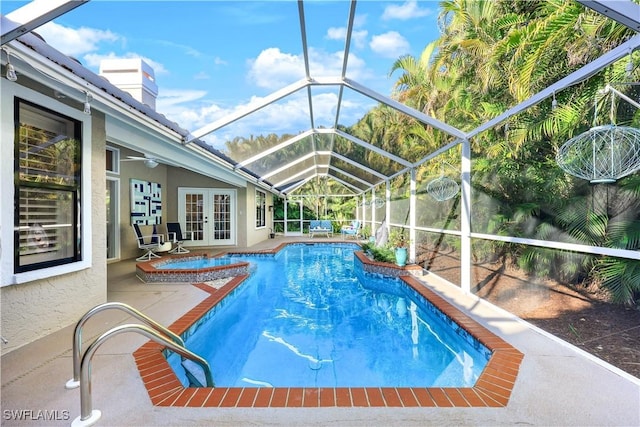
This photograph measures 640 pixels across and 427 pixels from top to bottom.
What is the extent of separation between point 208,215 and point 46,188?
8946mm

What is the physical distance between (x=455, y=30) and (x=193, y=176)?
30.8 feet

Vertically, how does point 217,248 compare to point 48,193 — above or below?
below

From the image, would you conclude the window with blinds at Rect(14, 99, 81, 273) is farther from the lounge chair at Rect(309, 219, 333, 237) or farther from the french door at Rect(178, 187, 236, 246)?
the lounge chair at Rect(309, 219, 333, 237)

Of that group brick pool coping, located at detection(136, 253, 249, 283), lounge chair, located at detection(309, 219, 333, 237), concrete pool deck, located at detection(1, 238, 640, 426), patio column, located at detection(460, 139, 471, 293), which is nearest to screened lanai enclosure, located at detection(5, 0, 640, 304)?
patio column, located at detection(460, 139, 471, 293)

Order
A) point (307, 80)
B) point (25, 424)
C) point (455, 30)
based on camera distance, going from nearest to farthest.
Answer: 1. point (25, 424)
2. point (307, 80)
3. point (455, 30)

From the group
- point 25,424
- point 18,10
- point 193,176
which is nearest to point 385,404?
point 25,424

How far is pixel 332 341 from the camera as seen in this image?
14.4 ft

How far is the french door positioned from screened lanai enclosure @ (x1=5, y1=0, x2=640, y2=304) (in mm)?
2494

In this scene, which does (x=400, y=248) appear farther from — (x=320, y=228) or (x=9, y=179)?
(x=320, y=228)

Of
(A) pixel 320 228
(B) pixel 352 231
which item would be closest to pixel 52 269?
(A) pixel 320 228

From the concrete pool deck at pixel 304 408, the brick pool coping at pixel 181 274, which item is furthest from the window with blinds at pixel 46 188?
the brick pool coping at pixel 181 274

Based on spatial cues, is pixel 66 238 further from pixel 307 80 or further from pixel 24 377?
pixel 307 80

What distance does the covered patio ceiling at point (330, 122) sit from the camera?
2387mm

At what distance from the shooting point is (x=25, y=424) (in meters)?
2.12
